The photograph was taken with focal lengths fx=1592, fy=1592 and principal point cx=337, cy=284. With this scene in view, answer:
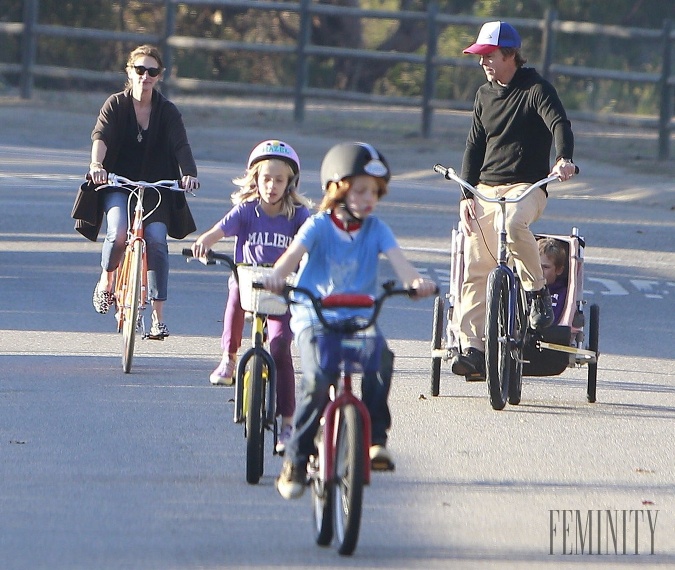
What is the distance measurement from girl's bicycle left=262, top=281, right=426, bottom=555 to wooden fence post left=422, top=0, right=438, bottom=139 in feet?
69.3

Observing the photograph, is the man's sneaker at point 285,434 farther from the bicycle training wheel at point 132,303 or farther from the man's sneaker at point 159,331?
the man's sneaker at point 159,331

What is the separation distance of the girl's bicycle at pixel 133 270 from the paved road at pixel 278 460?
26 centimetres

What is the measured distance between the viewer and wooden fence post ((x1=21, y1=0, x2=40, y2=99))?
28750mm

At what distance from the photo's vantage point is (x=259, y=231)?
289 inches

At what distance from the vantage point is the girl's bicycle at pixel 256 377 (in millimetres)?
6492

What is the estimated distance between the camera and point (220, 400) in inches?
342

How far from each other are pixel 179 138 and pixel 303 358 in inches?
160

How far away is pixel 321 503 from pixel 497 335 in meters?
2.72

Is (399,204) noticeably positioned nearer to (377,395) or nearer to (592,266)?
(592,266)

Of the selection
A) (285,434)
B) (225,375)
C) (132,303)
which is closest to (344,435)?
(285,434)

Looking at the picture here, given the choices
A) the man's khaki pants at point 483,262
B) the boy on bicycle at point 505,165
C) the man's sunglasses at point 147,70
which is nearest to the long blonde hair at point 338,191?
the boy on bicycle at point 505,165

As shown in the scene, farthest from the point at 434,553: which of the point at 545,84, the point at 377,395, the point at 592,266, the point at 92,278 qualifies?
the point at 592,266

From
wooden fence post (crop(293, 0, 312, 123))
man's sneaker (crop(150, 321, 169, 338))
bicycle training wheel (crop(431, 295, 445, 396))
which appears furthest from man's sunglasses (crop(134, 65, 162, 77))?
wooden fence post (crop(293, 0, 312, 123))

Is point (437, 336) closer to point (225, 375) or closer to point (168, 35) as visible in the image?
point (225, 375)
